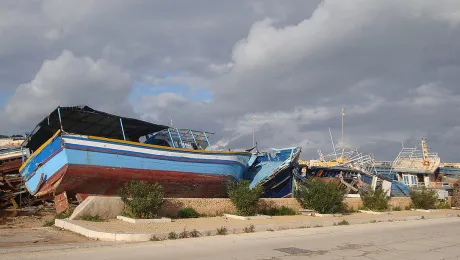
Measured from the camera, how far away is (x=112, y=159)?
18188mm

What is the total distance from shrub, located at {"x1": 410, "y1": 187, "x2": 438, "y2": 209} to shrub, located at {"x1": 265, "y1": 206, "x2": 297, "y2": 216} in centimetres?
1140

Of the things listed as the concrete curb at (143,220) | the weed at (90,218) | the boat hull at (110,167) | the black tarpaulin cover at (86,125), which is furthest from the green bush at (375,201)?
the weed at (90,218)

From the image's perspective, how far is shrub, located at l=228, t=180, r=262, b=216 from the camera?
17.3 m

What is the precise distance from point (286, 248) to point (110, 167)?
1045cm

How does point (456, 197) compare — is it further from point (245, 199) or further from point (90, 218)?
point (90, 218)

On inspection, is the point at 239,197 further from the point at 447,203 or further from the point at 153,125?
the point at 447,203

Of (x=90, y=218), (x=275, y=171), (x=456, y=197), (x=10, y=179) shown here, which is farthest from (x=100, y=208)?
(x=456, y=197)

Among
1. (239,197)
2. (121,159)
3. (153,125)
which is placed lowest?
Result: (239,197)

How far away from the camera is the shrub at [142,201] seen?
46.8ft

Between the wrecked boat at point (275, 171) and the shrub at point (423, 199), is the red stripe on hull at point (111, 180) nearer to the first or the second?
the wrecked boat at point (275, 171)

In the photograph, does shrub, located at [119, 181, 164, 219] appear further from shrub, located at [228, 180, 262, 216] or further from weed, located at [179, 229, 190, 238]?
shrub, located at [228, 180, 262, 216]

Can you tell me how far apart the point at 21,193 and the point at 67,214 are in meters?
12.6

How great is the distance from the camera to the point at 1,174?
2642 centimetres

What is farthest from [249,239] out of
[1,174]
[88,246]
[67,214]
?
[1,174]
